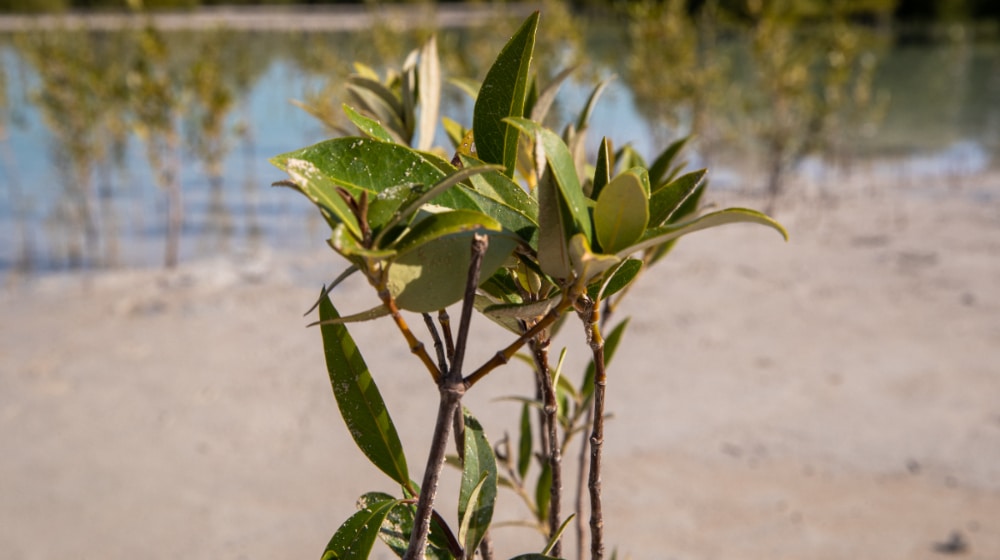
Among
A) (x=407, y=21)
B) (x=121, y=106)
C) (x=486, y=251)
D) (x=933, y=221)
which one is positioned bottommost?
(x=486, y=251)

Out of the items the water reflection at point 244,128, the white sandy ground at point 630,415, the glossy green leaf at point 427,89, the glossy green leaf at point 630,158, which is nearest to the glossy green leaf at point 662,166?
the glossy green leaf at point 630,158

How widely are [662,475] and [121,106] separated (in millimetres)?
6631

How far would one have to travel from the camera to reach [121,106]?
800 centimetres

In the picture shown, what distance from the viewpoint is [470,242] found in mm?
567

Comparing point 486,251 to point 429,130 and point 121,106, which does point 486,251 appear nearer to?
point 429,130

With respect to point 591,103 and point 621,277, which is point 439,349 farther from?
point 591,103

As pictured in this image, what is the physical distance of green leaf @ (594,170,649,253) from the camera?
55 centimetres

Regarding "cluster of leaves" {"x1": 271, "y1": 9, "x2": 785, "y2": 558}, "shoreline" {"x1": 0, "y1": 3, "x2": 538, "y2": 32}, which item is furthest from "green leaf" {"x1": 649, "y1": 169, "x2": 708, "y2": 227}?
"shoreline" {"x1": 0, "y1": 3, "x2": 538, "y2": 32}

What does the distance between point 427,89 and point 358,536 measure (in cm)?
53

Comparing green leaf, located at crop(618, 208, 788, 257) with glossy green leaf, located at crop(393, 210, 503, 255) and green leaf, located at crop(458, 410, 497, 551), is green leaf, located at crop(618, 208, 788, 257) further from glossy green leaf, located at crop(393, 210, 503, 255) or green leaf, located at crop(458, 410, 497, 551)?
green leaf, located at crop(458, 410, 497, 551)

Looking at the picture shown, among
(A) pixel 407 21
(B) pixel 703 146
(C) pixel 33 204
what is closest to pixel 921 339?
(B) pixel 703 146

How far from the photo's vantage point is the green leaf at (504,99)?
646 mm

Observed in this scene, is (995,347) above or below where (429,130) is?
above

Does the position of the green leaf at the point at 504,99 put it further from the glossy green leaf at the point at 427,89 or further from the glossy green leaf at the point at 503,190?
the glossy green leaf at the point at 427,89
